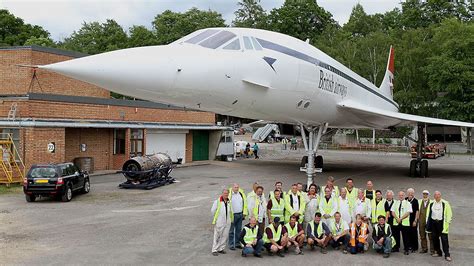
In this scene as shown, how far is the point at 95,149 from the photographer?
21062 millimetres

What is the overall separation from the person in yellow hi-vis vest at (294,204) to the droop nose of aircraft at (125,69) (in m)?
3.05

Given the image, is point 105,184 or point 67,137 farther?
point 67,137

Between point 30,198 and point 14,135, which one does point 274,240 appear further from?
point 14,135

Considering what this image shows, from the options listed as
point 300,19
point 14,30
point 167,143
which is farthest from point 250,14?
point 167,143

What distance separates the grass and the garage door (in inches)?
321

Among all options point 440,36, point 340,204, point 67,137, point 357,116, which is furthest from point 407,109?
point 340,204

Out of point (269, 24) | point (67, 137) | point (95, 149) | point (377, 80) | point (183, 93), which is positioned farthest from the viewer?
point (269, 24)

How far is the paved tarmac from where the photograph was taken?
7.30 m

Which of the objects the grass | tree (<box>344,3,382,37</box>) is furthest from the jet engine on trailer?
tree (<box>344,3,382,37</box>)

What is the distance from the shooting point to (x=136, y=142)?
2275 centimetres

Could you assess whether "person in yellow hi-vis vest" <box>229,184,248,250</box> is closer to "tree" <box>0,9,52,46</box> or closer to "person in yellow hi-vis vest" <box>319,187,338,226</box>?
"person in yellow hi-vis vest" <box>319,187,338,226</box>

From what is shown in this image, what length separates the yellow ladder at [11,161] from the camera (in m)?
16.4

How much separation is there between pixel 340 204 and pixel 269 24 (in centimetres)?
7273

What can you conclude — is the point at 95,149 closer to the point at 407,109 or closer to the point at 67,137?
the point at 67,137
